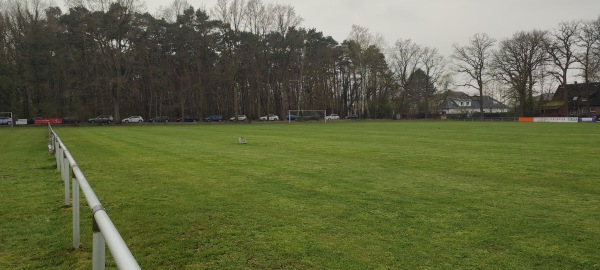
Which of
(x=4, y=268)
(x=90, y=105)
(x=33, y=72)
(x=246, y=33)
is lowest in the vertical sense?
(x=4, y=268)

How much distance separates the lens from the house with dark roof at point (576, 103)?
78981mm

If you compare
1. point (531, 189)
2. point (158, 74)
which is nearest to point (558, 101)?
point (158, 74)

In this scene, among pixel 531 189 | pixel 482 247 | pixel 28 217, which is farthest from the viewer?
pixel 531 189

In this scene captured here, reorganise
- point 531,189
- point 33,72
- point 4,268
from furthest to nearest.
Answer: point 33,72, point 531,189, point 4,268

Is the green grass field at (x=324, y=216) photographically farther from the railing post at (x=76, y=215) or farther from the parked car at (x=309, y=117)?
the parked car at (x=309, y=117)

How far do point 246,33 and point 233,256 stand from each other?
7276 cm

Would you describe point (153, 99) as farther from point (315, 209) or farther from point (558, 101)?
point (558, 101)

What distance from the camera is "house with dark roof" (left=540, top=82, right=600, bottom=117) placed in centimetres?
7898

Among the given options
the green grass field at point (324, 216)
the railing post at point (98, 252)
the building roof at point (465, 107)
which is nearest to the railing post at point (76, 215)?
the green grass field at point (324, 216)

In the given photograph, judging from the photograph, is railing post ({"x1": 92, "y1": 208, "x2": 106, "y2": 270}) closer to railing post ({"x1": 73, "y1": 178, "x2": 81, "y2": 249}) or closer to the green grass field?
the green grass field

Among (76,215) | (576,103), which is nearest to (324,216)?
(76,215)

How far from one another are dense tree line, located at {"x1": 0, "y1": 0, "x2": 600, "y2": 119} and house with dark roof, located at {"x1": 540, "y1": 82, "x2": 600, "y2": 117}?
533cm

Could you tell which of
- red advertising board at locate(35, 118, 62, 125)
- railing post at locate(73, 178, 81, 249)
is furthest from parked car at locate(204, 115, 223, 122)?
railing post at locate(73, 178, 81, 249)

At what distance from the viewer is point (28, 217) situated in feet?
22.8
